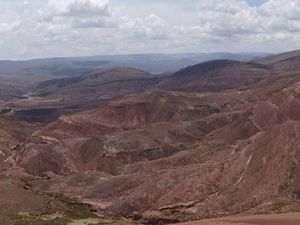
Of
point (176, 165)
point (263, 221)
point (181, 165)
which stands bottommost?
point (176, 165)

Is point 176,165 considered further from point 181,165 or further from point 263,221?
point 263,221

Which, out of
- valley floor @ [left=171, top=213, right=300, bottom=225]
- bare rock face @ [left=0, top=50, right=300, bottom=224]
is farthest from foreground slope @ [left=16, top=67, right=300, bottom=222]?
valley floor @ [left=171, top=213, right=300, bottom=225]

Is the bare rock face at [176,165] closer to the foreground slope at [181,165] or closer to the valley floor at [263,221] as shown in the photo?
the foreground slope at [181,165]

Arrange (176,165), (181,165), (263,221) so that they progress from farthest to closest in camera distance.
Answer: (176,165), (181,165), (263,221)

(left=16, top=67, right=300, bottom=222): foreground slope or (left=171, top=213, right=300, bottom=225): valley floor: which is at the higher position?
(left=171, top=213, right=300, bottom=225): valley floor

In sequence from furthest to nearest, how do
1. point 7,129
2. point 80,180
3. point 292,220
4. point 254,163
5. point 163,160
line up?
point 7,129 < point 163,160 < point 80,180 < point 254,163 < point 292,220

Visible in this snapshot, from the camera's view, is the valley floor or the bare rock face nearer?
the valley floor

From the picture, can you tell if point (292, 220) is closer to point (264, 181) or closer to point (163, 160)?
point (264, 181)

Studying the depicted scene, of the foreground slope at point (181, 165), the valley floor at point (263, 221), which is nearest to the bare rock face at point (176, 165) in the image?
the foreground slope at point (181, 165)

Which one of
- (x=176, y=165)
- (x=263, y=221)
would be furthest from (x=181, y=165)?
(x=263, y=221)

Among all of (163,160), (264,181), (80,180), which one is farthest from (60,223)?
(163,160)

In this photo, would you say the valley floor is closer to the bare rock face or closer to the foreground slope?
the bare rock face
